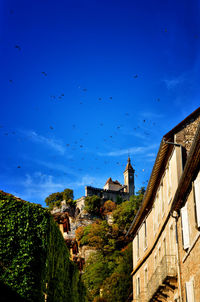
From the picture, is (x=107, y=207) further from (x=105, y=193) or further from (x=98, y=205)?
(x=105, y=193)

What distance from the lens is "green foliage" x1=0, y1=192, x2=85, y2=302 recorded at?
13.4 m

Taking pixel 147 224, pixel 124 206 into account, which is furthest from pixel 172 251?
pixel 124 206

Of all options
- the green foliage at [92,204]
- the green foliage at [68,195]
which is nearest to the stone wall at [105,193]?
the green foliage at [68,195]

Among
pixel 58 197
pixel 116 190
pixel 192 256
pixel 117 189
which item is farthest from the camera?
pixel 117 189

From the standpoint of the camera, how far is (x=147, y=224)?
2438 centimetres

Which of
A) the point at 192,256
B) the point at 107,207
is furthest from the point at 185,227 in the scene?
the point at 107,207

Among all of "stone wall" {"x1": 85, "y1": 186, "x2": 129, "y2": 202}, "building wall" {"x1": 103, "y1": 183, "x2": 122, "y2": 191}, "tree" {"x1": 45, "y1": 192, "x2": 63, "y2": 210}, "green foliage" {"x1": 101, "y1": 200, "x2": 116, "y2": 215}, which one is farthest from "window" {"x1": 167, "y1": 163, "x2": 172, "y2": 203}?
"building wall" {"x1": 103, "y1": 183, "x2": 122, "y2": 191}

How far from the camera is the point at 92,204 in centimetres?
8088

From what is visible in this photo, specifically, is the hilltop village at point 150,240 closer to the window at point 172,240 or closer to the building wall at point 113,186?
the window at point 172,240

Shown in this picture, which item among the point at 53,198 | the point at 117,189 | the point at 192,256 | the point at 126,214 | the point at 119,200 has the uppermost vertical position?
the point at 117,189

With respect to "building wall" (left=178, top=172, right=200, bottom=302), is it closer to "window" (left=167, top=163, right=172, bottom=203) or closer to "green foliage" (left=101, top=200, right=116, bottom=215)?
"window" (left=167, top=163, right=172, bottom=203)

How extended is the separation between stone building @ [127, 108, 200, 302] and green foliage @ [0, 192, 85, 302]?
5.03m

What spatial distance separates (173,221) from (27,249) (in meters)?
6.45

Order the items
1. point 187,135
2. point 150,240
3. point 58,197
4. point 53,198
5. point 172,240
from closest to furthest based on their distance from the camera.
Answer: point 172,240 → point 187,135 → point 150,240 → point 53,198 → point 58,197
